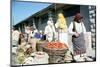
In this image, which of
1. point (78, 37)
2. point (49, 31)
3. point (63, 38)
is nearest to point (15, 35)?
Result: point (49, 31)

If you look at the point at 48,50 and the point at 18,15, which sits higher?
the point at 18,15

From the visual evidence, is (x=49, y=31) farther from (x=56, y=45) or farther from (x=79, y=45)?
(x=79, y=45)

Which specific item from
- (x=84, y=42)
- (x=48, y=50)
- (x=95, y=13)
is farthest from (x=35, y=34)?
(x=95, y=13)

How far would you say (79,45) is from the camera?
8.98ft

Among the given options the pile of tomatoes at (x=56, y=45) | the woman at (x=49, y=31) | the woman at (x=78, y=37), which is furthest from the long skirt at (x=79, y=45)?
the woman at (x=49, y=31)

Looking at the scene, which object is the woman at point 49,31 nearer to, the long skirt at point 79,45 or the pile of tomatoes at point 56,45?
the pile of tomatoes at point 56,45

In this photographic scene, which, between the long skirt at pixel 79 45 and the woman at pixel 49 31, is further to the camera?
the long skirt at pixel 79 45

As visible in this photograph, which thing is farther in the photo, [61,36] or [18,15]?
[61,36]

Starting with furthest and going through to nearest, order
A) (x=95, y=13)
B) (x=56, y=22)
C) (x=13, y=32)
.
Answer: (x=95, y=13), (x=56, y=22), (x=13, y=32)

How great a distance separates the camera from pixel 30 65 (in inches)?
99.8

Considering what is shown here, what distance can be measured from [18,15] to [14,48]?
354 mm

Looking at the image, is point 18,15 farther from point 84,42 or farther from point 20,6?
point 84,42

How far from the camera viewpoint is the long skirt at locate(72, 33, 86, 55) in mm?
2713

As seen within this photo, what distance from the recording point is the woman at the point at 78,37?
8.89ft
